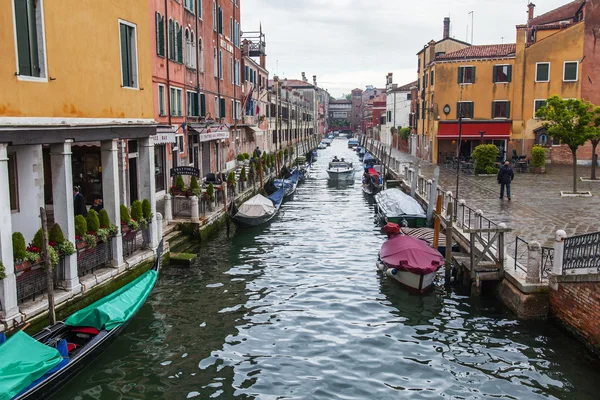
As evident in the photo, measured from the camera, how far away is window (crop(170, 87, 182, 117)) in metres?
22.7

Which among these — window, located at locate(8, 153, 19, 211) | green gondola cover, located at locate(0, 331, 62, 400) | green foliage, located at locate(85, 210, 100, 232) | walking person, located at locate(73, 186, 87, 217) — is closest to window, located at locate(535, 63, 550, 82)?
walking person, located at locate(73, 186, 87, 217)

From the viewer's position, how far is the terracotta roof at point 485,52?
37.3 metres

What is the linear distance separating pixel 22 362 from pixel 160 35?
52.1 feet

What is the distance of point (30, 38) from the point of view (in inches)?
381

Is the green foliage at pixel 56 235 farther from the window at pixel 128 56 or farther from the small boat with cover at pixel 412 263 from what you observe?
the small boat with cover at pixel 412 263

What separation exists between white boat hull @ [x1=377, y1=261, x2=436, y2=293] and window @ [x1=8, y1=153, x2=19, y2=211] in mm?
8740

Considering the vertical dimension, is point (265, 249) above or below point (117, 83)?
below

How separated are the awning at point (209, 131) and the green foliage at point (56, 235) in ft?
48.5

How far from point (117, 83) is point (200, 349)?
6224 mm

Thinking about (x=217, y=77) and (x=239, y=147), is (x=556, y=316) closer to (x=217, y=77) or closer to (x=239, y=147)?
(x=217, y=77)

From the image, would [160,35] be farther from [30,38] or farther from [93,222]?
[30,38]

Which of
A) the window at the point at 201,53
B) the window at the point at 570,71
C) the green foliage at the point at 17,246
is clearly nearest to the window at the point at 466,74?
the window at the point at 570,71

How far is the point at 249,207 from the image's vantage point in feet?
Result: 73.6

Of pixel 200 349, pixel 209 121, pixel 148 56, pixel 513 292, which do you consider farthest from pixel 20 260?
pixel 209 121
